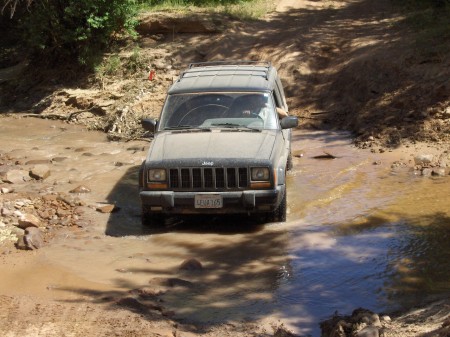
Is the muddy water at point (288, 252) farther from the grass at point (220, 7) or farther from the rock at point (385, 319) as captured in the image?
the grass at point (220, 7)

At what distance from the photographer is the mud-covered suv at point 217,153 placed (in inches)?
332

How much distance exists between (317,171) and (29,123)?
26.6ft

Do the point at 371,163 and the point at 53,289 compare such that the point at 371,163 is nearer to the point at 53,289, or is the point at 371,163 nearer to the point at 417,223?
the point at 417,223

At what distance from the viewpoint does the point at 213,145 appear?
873 centimetres

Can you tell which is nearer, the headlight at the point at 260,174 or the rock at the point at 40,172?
the headlight at the point at 260,174

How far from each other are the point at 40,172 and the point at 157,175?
3751 mm

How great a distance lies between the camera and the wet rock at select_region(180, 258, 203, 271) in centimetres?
764

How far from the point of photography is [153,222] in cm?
914

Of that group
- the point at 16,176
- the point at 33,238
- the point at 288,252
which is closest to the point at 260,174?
the point at 288,252

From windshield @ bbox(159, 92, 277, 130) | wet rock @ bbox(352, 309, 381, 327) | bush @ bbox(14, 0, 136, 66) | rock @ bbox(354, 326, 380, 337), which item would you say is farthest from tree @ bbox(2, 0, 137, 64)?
rock @ bbox(354, 326, 380, 337)

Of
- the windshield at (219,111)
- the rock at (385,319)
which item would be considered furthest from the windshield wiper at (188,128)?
the rock at (385,319)

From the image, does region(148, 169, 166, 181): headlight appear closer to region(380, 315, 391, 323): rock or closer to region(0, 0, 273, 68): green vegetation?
region(380, 315, 391, 323): rock

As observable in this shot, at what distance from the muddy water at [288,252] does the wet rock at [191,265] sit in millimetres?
94

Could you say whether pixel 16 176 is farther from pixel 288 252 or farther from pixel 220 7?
pixel 220 7
